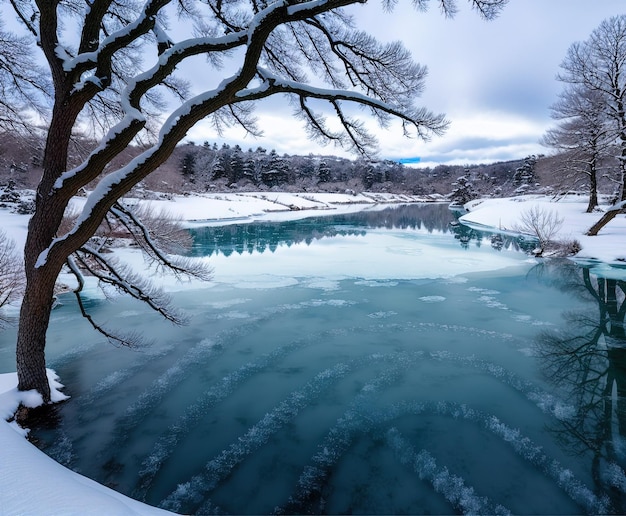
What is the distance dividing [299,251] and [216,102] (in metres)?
15.4

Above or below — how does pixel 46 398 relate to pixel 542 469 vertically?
above

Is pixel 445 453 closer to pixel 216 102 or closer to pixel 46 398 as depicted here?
pixel 216 102

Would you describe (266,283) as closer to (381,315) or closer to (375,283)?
(375,283)

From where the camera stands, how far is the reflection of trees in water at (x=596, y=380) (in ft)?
13.6

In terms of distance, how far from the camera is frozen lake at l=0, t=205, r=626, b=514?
377 cm

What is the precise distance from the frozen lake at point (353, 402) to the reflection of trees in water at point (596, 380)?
30mm

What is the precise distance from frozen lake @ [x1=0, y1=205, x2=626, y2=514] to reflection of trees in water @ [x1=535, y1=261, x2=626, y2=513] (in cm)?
3

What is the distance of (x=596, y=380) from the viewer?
6.03 meters

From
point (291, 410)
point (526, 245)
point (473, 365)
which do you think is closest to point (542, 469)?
point (473, 365)

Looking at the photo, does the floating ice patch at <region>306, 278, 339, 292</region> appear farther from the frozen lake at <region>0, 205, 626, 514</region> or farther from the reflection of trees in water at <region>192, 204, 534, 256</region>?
the reflection of trees in water at <region>192, 204, 534, 256</region>

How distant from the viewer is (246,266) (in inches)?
587

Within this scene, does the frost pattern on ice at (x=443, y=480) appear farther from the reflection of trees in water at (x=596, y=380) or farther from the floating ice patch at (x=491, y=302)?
the floating ice patch at (x=491, y=302)

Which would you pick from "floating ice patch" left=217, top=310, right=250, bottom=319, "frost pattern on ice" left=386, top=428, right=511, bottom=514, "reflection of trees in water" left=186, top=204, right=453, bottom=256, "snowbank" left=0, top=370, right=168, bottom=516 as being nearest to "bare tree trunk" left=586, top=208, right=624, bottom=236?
"reflection of trees in water" left=186, top=204, right=453, bottom=256

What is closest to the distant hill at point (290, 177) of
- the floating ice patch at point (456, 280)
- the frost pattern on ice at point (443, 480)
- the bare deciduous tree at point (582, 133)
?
the bare deciduous tree at point (582, 133)
